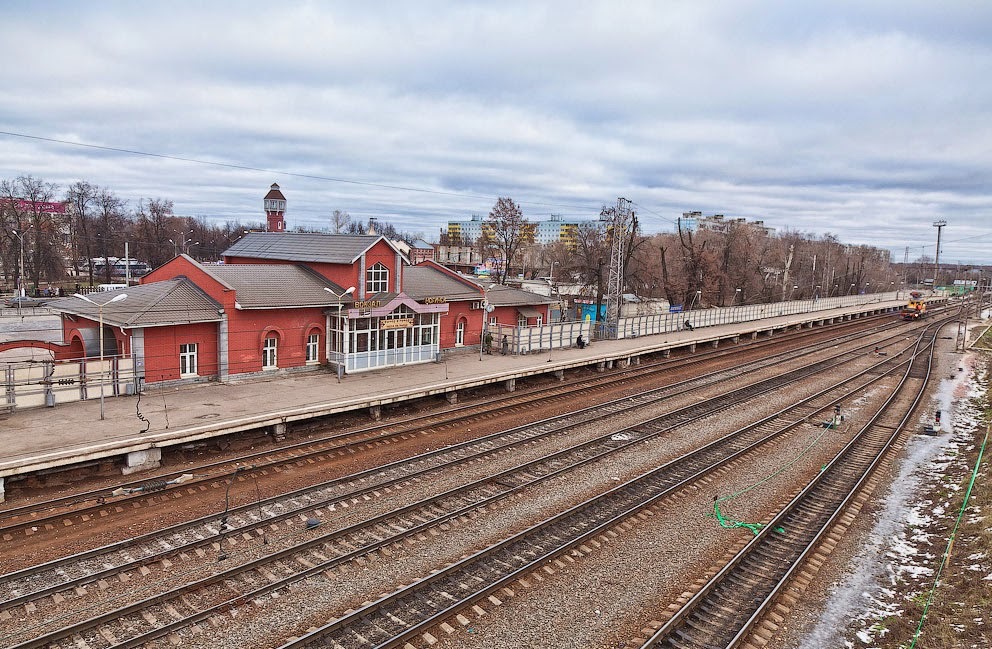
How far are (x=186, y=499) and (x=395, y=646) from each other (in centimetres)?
651

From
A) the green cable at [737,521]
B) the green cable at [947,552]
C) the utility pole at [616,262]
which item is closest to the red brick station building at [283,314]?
the utility pole at [616,262]

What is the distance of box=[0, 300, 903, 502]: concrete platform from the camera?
504 inches

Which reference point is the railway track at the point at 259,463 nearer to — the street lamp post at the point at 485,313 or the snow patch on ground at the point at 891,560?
Answer: the street lamp post at the point at 485,313

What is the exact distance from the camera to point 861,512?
13.4m

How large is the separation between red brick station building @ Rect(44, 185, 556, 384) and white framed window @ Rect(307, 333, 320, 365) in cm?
4

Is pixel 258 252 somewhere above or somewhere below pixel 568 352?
above

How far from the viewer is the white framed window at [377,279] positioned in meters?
24.2

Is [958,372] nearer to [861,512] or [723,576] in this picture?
[861,512]

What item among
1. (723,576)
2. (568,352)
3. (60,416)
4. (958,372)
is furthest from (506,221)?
(723,576)

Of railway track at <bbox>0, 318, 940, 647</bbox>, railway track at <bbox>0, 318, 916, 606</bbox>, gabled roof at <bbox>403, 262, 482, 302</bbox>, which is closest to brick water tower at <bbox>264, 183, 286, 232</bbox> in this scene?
gabled roof at <bbox>403, 262, 482, 302</bbox>

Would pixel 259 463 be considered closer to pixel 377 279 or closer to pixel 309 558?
pixel 309 558

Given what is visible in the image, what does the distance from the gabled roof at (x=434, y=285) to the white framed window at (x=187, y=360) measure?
9032mm

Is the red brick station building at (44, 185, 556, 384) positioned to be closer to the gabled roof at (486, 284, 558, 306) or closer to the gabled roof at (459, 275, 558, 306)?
the gabled roof at (459, 275, 558, 306)

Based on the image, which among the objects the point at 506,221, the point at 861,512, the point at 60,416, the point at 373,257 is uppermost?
the point at 506,221
